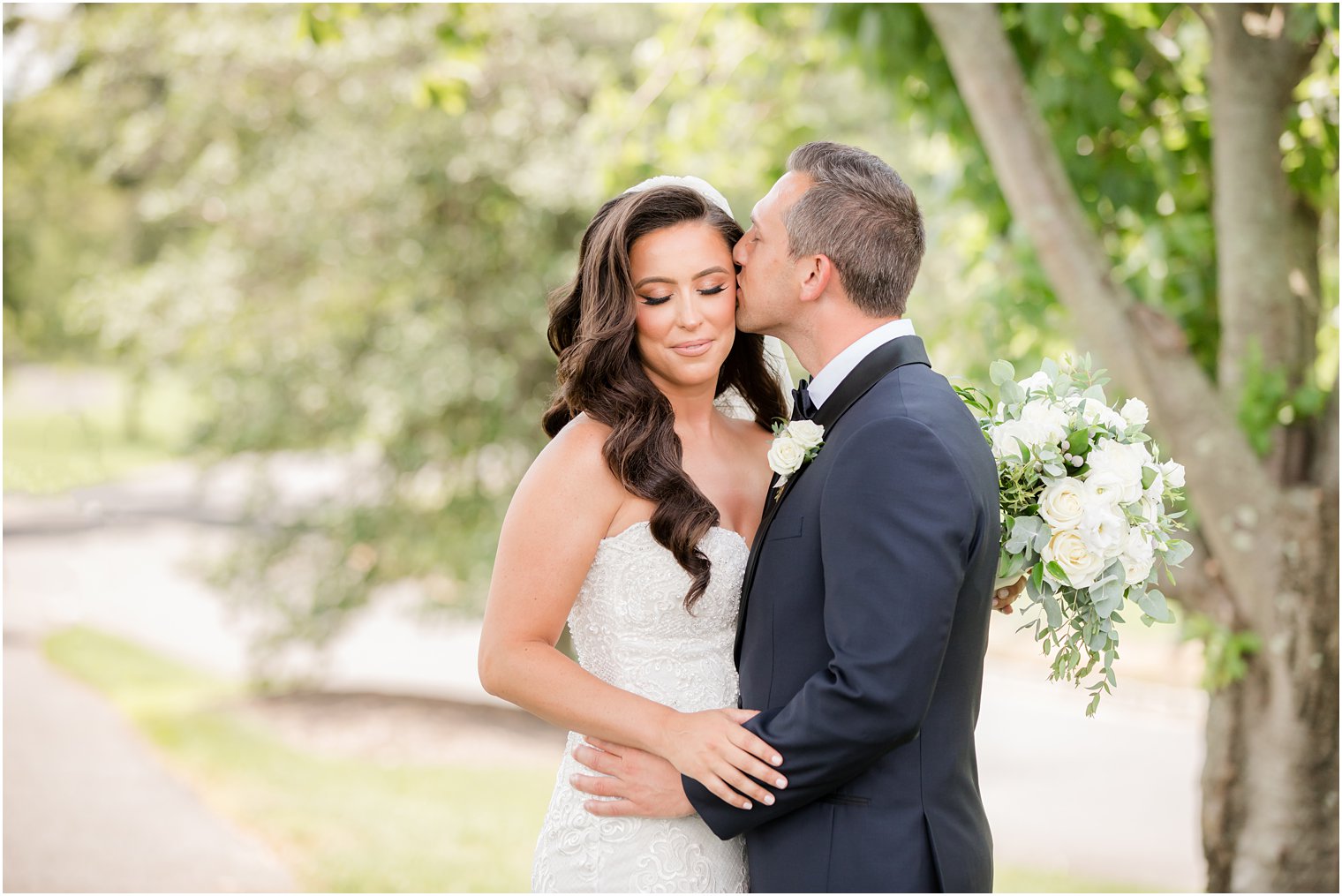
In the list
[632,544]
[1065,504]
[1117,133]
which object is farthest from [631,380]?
[1117,133]

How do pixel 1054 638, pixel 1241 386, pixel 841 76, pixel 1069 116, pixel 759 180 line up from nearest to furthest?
1. pixel 1054 638
2. pixel 1241 386
3. pixel 1069 116
4. pixel 759 180
5. pixel 841 76

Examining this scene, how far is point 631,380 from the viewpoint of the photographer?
2781 mm

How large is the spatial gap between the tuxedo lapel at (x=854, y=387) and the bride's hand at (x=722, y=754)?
260 mm

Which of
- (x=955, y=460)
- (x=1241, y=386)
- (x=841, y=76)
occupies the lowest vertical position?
(x=955, y=460)

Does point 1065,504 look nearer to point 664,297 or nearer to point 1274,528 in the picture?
point 664,297

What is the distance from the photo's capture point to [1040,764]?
11.9 meters

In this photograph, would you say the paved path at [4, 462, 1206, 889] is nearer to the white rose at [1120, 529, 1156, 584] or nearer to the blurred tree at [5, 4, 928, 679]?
the blurred tree at [5, 4, 928, 679]

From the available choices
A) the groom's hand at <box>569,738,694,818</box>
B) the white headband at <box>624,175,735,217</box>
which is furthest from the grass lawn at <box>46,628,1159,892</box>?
the white headband at <box>624,175,735,217</box>

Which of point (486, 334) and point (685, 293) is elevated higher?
point (486, 334)

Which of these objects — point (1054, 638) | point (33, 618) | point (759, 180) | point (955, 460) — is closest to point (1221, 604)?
point (1054, 638)

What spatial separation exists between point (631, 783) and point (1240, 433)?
2800 mm

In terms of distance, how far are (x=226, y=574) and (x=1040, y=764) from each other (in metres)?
7.70

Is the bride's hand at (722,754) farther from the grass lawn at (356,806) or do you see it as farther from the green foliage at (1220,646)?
the grass lawn at (356,806)

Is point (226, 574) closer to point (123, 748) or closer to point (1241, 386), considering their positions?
point (123, 748)
